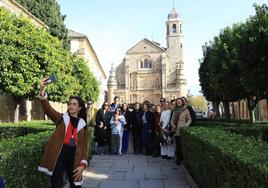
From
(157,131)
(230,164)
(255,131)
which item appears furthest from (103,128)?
(230,164)

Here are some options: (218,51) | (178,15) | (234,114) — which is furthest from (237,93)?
(178,15)

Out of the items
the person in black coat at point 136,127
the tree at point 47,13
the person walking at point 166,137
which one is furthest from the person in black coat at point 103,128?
the tree at point 47,13

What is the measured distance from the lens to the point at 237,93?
88.3ft

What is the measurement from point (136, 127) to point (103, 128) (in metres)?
1.30

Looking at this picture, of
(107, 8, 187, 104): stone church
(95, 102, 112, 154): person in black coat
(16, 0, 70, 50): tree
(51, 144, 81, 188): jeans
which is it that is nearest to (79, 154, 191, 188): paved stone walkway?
(95, 102, 112, 154): person in black coat

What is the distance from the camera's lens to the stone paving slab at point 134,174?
820 cm

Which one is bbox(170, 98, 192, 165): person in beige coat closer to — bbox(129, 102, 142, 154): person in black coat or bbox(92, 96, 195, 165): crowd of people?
bbox(92, 96, 195, 165): crowd of people

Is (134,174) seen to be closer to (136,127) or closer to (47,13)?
(136,127)

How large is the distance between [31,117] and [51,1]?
421 inches

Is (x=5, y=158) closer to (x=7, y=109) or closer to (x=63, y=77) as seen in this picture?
(x=63, y=77)

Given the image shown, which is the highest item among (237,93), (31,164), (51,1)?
(51,1)

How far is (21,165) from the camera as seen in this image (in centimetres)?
504

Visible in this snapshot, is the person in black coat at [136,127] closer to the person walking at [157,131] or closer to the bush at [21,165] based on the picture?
the person walking at [157,131]

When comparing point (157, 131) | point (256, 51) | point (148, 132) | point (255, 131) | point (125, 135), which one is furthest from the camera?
point (256, 51)
